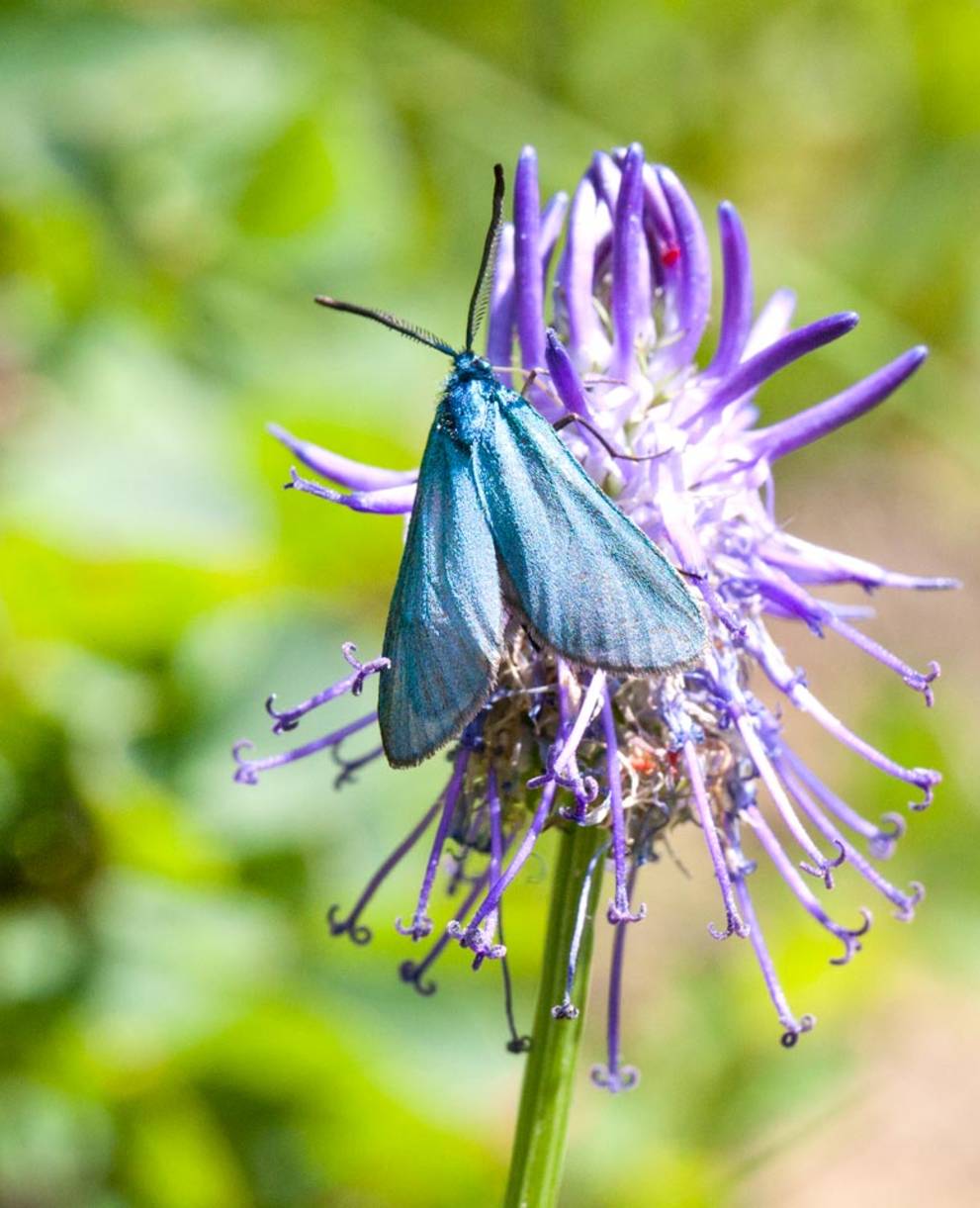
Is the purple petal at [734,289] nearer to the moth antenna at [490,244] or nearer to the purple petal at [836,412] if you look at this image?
the purple petal at [836,412]

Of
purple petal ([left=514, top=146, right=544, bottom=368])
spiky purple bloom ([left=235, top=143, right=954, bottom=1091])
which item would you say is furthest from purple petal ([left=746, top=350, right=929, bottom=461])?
purple petal ([left=514, top=146, right=544, bottom=368])

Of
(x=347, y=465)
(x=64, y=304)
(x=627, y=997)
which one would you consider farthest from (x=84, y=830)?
(x=627, y=997)

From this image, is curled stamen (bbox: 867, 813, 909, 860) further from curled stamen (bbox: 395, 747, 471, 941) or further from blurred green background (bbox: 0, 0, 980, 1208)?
blurred green background (bbox: 0, 0, 980, 1208)

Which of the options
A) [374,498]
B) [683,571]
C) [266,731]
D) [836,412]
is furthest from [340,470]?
[266,731]

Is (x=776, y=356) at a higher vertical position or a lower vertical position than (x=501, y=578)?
higher

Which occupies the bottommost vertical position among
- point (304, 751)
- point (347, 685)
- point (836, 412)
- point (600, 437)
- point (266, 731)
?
point (266, 731)

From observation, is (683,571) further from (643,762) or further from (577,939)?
(577,939)
